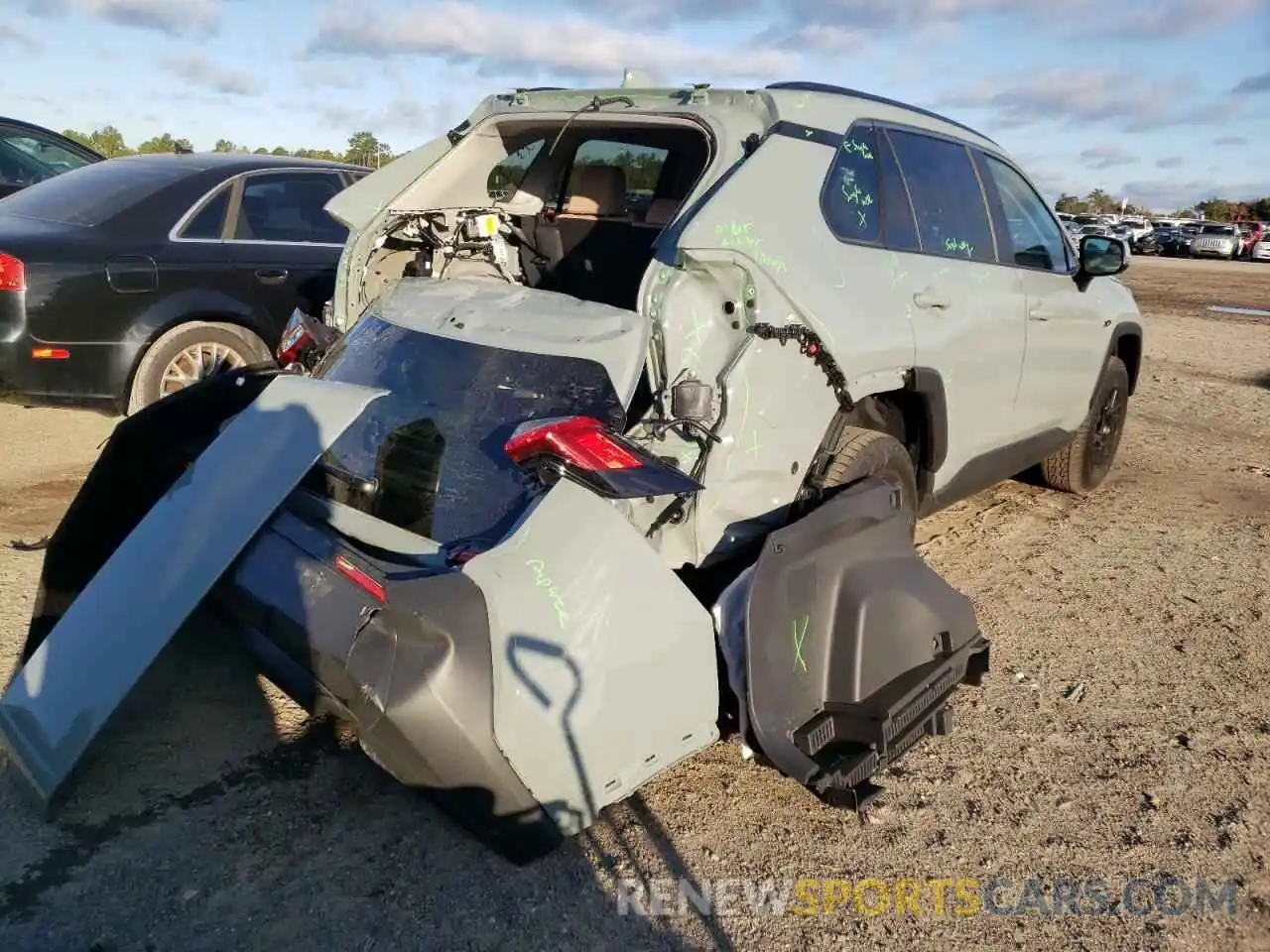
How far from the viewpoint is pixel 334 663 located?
2.40 metres

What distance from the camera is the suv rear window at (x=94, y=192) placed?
6113 mm

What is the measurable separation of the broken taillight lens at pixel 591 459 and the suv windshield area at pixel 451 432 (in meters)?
0.14

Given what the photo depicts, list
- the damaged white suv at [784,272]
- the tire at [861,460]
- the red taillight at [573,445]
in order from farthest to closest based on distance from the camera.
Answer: the tire at [861,460], the damaged white suv at [784,272], the red taillight at [573,445]

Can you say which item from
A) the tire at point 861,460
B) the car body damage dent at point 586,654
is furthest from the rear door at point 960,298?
the car body damage dent at point 586,654

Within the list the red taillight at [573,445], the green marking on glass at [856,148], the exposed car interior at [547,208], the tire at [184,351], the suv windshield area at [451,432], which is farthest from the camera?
the tire at [184,351]

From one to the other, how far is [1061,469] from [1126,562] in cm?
105

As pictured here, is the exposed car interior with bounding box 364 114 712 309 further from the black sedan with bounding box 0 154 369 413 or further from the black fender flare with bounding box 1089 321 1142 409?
the black fender flare with bounding box 1089 321 1142 409

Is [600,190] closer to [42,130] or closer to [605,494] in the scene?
[605,494]

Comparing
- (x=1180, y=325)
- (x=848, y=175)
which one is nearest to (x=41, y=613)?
(x=848, y=175)

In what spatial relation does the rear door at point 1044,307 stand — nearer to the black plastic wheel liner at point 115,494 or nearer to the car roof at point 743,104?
the car roof at point 743,104

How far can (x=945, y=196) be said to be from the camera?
441 cm

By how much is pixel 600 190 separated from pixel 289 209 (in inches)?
112

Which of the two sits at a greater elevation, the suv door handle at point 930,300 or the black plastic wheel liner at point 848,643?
the suv door handle at point 930,300

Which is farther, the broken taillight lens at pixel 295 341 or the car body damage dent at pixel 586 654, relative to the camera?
the broken taillight lens at pixel 295 341
